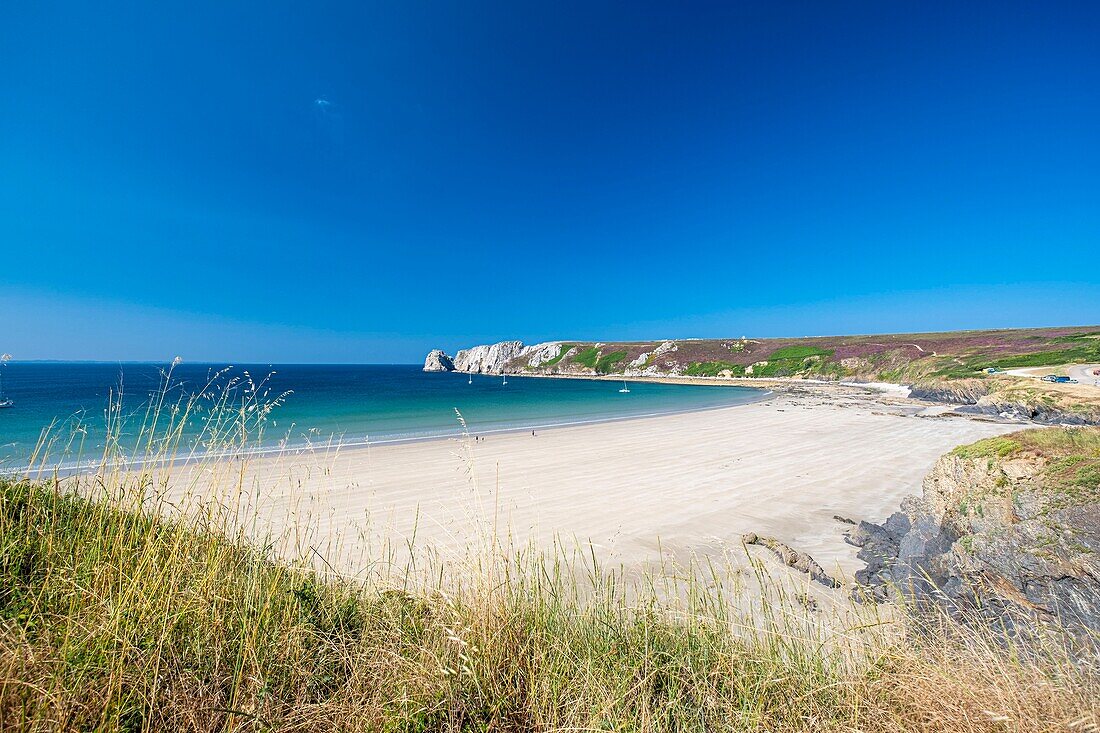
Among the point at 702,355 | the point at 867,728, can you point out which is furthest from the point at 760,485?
the point at 702,355

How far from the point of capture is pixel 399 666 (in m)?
2.67

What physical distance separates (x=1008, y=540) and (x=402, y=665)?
751 centimetres

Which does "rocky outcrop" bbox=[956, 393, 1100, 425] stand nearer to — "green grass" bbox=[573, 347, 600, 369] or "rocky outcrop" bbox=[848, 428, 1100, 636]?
"rocky outcrop" bbox=[848, 428, 1100, 636]

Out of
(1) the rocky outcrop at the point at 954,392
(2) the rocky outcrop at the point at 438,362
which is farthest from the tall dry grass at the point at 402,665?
(2) the rocky outcrop at the point at 438,362

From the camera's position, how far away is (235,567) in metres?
3.45

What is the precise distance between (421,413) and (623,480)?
971 inches

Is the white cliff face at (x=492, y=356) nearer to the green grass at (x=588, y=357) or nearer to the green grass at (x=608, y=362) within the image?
the green grass at (x=588, y=357)

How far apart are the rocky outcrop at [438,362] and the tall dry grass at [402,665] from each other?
148 meters

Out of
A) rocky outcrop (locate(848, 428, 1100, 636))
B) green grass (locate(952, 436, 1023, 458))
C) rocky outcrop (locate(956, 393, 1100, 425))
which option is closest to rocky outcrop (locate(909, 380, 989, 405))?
rocky outcrop (locate(956, 393, 1100, 425))

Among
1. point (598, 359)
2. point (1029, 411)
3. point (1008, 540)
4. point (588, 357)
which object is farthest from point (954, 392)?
point (588, 357)

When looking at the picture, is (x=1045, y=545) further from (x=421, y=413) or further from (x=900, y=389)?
(x=900, y=389)

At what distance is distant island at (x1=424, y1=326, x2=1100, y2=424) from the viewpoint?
91.0ft

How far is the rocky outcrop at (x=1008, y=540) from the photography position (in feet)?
14.6

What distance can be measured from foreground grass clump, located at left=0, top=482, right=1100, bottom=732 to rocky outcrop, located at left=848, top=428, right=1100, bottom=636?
1105mm
